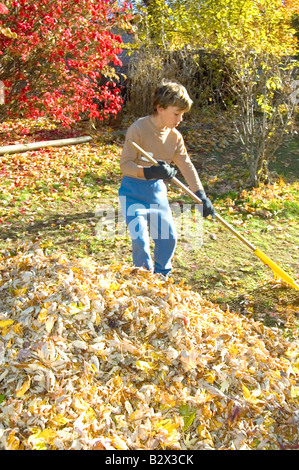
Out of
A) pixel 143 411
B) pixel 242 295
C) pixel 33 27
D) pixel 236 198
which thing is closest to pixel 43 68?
pixel 33 27

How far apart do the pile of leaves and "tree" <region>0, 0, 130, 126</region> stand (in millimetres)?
3538

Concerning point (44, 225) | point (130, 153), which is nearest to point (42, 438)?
point (130, 153)

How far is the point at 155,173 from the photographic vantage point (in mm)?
3623

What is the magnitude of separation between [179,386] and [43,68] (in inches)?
224

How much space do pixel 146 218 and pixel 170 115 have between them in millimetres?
809

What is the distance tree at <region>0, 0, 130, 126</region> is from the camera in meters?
6.07

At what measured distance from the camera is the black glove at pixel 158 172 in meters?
3.60

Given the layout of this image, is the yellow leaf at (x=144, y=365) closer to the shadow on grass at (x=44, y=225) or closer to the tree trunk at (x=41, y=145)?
the shadow on grass at (x=44, y=225)

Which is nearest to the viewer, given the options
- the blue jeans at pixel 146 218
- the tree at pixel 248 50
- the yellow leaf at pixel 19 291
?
the yellow leaf at pixel 19 291

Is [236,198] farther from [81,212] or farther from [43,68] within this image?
[43,68]

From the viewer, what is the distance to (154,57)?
9797mm

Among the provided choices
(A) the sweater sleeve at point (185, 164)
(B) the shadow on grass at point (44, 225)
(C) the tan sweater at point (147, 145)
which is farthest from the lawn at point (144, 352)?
(A) the sweater sleeve at point (185, 164)

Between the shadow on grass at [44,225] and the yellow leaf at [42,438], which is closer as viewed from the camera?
the yellow leaf at [42,438]

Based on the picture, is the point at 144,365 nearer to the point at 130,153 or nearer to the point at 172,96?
the point at 130,153
